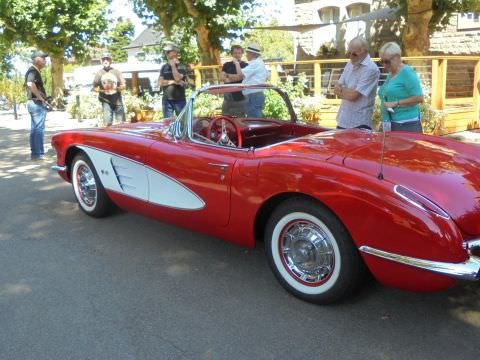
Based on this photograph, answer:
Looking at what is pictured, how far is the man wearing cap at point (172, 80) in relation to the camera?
26.7 ft

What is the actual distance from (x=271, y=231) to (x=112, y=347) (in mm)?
1182

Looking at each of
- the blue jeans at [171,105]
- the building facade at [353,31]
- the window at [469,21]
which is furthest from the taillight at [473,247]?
the window at [469,21]

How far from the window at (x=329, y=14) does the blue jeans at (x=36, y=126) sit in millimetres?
14540

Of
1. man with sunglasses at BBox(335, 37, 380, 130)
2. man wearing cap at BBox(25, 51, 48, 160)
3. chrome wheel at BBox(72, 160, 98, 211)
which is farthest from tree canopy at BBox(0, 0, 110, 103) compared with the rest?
man with sunglasses at BBox(335, 37, 380, 130)

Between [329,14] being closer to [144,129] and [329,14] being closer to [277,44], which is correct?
[144,129]

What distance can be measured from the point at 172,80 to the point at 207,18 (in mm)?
6689

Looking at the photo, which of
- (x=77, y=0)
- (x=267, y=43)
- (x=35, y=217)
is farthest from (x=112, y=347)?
(x=267, y=43)

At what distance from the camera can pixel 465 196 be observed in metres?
2.70

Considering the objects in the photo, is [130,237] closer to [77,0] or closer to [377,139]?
[377,139]

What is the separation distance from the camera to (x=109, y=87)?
8930 millimetres

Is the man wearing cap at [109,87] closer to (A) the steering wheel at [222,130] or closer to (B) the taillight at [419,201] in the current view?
(A) the steering wheel at [222,130]

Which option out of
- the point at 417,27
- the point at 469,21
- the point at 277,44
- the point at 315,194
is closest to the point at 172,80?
the point at 315,194

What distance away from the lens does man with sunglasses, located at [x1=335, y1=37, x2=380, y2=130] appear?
491 cm

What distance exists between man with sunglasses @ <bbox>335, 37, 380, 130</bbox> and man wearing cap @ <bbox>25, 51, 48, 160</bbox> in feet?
17.5
